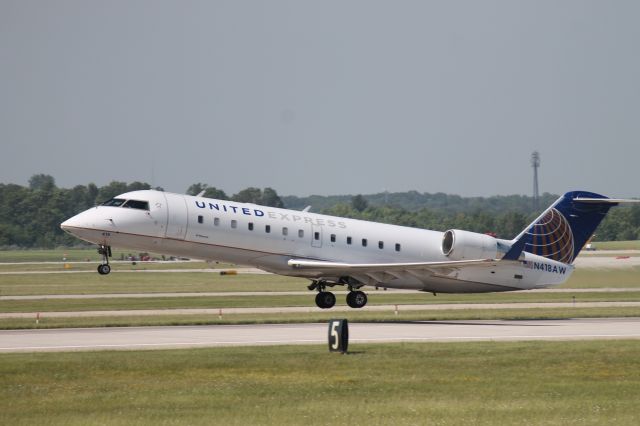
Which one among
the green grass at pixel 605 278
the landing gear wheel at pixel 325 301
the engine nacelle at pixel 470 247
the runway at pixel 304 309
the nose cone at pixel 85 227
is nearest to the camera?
the nose cone at pixel 85 227

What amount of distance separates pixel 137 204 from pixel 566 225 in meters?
16.7

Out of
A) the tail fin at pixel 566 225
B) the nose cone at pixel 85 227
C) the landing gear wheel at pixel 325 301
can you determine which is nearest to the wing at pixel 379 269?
the landing gear wheel at pixel 325 301

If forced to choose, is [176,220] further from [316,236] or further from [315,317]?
[315,317]

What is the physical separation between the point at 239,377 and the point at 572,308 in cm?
2524

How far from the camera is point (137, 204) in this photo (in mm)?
37906

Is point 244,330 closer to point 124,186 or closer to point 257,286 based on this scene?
point 257,286

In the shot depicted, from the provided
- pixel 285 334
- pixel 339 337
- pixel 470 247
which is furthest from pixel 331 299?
pixel 339 337

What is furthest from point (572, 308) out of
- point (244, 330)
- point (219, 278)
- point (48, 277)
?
point (48, 277)

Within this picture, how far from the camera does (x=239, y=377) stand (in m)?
21.8

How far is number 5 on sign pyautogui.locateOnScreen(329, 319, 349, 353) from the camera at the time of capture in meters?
25.5

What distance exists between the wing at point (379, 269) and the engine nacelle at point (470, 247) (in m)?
0.75

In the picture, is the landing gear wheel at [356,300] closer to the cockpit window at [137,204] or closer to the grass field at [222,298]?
the grass field at [222,298]

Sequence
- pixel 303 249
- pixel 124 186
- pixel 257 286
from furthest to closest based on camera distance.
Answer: pixel 124 186, pixel 257 286, pixel 303 249

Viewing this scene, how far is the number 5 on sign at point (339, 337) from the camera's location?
25.5 m
